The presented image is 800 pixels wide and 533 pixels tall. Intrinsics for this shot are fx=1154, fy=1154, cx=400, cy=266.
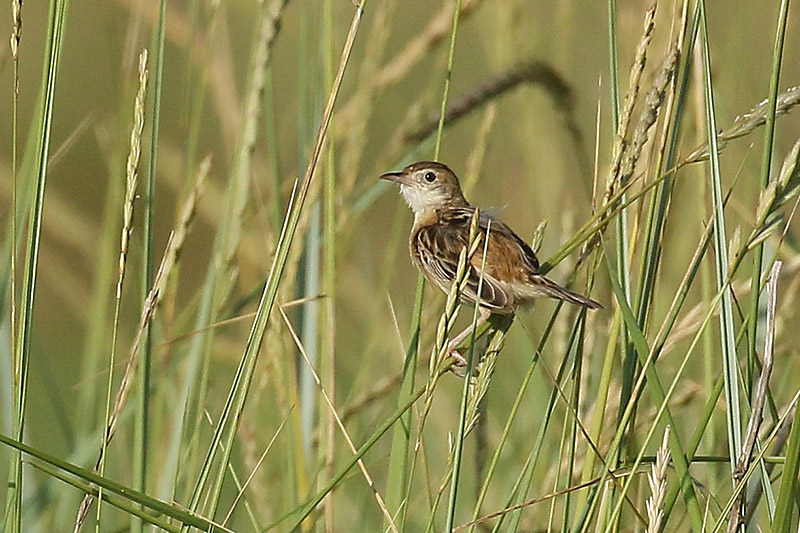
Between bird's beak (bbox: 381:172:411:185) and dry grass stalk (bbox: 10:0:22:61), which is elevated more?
dry grass stalk (bbox: 10:0:22:61)

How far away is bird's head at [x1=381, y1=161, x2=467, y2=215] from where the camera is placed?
3.91 meters

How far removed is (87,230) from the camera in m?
3.65

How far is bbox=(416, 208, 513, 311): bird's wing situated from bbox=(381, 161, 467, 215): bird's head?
302 mm

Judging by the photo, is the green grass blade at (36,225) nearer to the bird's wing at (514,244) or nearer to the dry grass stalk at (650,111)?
the dry grass stalk at (650,111)

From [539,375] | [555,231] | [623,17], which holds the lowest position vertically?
[539,375]

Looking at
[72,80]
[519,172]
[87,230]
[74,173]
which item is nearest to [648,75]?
[87,230]

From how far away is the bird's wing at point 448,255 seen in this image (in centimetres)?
293

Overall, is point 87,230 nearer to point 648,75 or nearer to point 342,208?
point 342,208

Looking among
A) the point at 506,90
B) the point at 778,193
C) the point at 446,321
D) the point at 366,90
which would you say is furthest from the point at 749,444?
the point at 366,90

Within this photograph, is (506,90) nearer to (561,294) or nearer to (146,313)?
(561,294)

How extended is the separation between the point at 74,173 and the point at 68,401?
23.0ft

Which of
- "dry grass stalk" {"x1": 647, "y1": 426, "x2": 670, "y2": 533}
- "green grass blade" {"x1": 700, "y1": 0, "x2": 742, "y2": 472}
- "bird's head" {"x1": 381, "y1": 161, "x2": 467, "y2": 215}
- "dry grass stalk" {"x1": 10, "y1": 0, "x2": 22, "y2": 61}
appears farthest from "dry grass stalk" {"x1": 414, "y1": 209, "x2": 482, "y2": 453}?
"bird's head" {"x1": 381, "y1": 161, "x2": 467, "y2": 215}

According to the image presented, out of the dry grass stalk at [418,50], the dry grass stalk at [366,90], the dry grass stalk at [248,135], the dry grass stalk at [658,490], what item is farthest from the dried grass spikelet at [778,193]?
the dry grass stalk at [418,50]

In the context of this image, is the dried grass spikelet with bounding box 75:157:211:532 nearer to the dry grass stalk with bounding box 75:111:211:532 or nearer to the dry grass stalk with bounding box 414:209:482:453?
the dry grass stalk with bounding box 75:111:211:532
